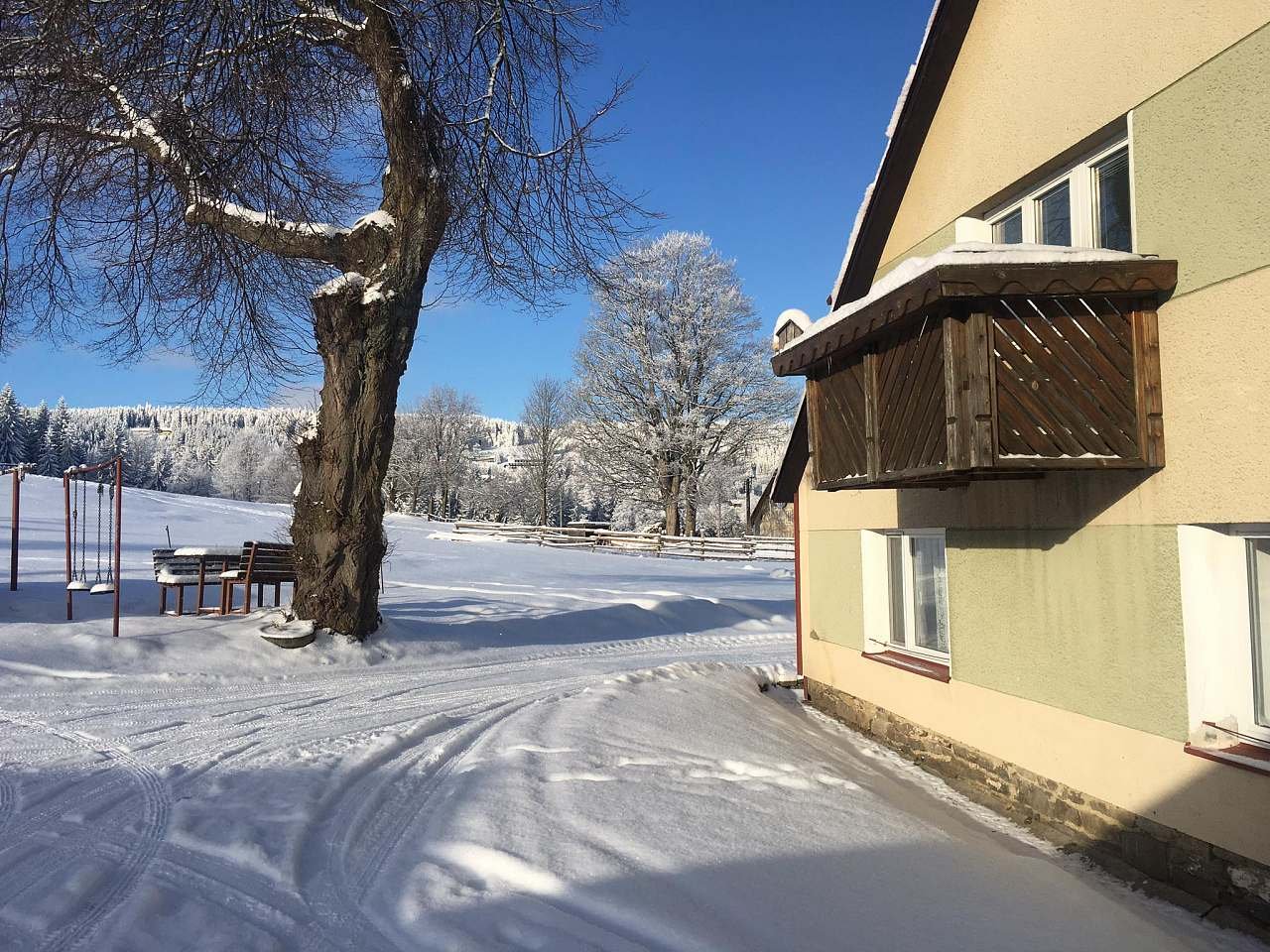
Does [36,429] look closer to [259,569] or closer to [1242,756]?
[259,569]

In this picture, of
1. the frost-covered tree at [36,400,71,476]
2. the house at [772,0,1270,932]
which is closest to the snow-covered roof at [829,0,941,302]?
the house at [772,0,1270,932]

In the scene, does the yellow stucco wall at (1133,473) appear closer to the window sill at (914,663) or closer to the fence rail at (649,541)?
the window sill at (914,663)

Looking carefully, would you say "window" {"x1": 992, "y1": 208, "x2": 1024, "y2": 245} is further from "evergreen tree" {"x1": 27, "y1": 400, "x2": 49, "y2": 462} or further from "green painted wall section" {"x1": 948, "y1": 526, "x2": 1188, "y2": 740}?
"evergreen tree" {"x1": 27, "y1": 400, "x2": 49, "y2": 462}

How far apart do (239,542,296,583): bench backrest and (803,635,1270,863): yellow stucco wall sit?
790 cm

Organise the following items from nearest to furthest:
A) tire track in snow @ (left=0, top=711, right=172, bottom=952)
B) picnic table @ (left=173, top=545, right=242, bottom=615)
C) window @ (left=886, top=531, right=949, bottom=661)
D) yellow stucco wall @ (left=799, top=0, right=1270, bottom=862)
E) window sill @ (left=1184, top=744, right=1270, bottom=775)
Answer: tire track in snow @ (left=0, top=711, right=172, bottom=952) → window sill @ (left=1184, top=744, right=1270, bottom=775) → yellow stucco wall @ (left=799, top=0, right=1270, bottom=862) → window @ (left=886, top=531, right=949, bottom=661) → picnic table @ (left=173, top=545, right=242, bottom=615)

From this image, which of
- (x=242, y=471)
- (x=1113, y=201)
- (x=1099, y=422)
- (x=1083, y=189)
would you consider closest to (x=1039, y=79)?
(x=1083, y=189)

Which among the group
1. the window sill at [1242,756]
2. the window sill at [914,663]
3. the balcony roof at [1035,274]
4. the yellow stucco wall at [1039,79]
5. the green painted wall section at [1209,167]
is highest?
the yellow stucco wall at [1039,79]

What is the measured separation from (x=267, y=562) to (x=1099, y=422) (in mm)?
9987

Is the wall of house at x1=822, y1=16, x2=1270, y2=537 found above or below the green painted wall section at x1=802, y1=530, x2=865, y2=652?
above

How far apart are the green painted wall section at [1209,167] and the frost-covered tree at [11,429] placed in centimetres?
7645

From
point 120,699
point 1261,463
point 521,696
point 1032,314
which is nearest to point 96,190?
point 120,699

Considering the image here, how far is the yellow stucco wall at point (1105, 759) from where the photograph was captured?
394 cm

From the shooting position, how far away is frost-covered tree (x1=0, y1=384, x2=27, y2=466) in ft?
217

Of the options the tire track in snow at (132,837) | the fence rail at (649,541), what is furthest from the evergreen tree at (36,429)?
the tire track in snow at (132,837)
